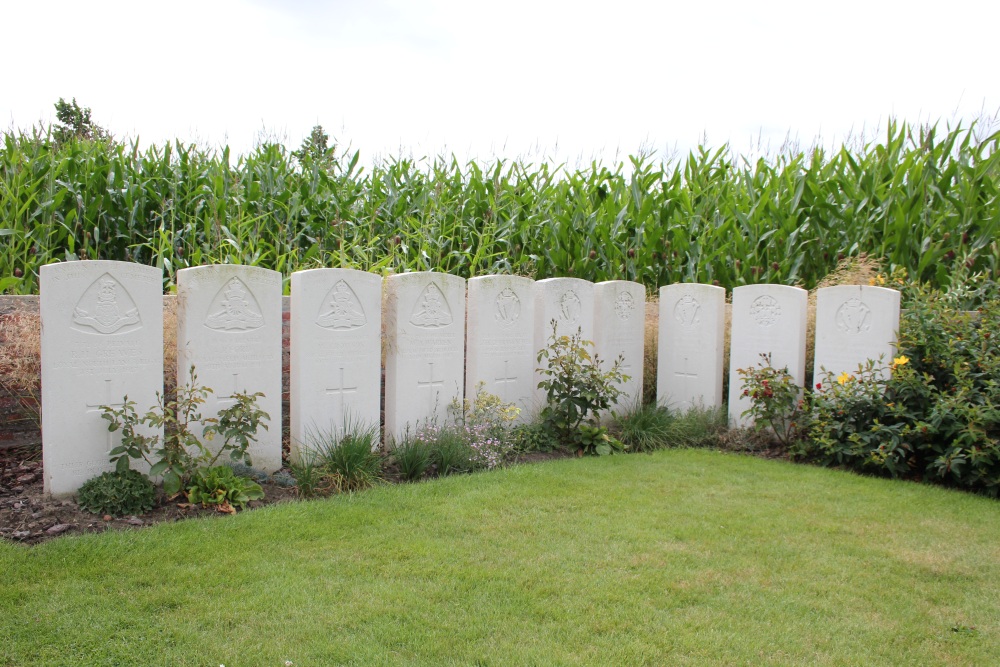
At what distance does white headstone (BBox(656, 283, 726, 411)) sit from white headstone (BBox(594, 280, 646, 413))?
10.2 inches

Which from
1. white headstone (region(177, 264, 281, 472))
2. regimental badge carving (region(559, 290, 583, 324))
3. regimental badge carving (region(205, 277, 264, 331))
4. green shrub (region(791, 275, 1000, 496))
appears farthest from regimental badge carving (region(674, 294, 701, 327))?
regimental badge carving (region(205, 277, 264, 331))

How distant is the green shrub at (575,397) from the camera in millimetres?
6293

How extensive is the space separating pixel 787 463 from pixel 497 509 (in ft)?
9.98

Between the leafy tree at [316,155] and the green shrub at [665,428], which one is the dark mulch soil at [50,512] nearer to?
the green shrub at [665,428]

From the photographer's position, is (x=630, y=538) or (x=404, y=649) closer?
(x=404, y=649)

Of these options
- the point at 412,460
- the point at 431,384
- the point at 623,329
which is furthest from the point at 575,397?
the point at 412,460

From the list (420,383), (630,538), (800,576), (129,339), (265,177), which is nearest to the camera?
(800,576)

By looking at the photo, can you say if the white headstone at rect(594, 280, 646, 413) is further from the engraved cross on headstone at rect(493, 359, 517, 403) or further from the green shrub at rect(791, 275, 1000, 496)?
the green shrub at rect(791, 275, 1000, 496)

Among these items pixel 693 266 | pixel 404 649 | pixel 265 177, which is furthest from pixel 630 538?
pixel 265 177

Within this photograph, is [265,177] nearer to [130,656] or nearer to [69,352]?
[69,352]

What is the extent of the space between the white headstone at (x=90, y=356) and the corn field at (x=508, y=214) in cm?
199

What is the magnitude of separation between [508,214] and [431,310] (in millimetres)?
3714

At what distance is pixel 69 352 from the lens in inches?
170

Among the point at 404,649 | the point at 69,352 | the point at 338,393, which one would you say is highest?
the point at 69,352
